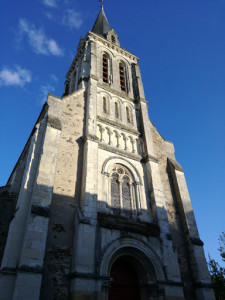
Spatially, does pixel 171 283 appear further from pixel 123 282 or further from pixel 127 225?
pixel 127 225

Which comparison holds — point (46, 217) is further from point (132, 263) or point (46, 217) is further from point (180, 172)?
point (180, 172)

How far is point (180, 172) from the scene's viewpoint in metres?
15.5

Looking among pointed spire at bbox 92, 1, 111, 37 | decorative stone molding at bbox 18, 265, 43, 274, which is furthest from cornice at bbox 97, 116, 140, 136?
pointed spire at bbox 92, 1, 111, 37

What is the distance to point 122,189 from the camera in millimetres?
13227

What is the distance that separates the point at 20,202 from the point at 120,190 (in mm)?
5231

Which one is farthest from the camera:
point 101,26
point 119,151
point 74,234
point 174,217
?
point 101,26

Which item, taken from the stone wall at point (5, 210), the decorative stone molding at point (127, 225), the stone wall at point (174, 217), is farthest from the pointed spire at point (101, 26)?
the decorative stone molding at point (127, 225)

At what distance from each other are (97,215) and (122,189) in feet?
9.11

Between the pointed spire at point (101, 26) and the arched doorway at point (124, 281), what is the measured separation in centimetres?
2294

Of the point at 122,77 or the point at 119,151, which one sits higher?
the point at 122,77

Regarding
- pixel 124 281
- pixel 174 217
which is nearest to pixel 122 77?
pixel 174 217

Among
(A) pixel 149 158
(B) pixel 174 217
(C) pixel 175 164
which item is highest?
(C) pixel 175 164

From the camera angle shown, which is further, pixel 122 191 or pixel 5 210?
pixel 122 191

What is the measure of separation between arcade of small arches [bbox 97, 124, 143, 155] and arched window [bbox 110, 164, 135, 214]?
5.32 feet
